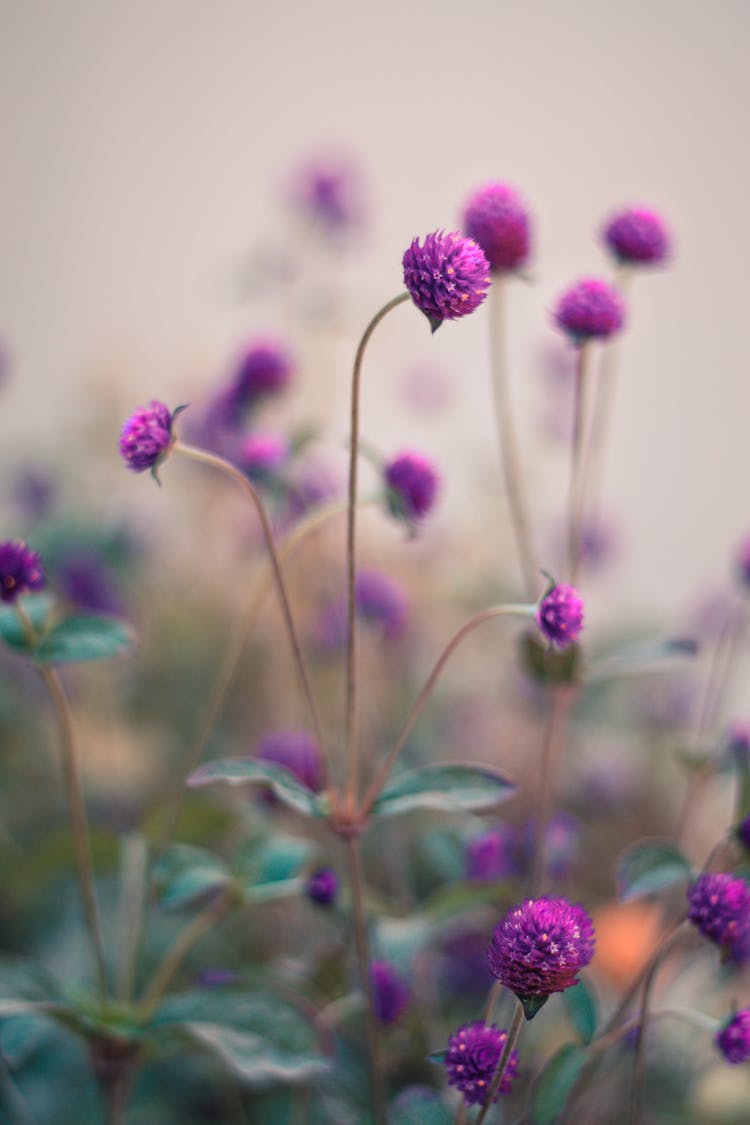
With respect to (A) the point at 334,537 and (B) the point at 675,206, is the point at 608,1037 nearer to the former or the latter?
(A) the point at 334,537

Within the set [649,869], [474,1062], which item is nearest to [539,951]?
[474,1062]

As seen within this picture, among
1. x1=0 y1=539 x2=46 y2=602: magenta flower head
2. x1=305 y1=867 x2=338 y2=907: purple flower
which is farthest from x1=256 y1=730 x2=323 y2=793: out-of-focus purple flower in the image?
x1=0 y1=539 x2=46 y2=602: magenta flower head

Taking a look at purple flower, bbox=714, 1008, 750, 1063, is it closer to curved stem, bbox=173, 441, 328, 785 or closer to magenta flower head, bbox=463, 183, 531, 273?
curved stem, bbox=173, 441, 328, 785

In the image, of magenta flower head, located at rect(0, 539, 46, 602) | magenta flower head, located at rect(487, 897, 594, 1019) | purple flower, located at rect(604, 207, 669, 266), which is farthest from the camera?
purple flower, located at rect(604, 207, 669, 266)

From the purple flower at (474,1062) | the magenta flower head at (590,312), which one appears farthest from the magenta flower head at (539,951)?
the magenta flower head at (590,312)

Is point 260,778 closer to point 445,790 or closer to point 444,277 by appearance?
point 445,790

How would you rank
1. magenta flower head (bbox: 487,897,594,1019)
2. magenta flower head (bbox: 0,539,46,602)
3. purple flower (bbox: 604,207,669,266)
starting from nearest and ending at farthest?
magenta flower head (bbox: 487,897,594,1019) < magenta flower head (bbox: 0,539,46,602) < purple flower (bbox: 604,207,669,266)
